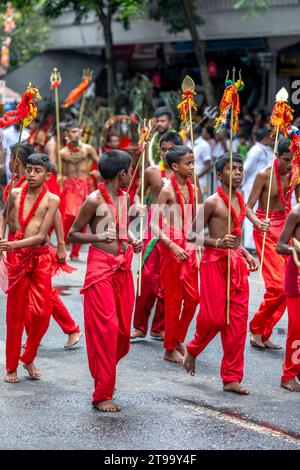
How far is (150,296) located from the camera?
8977 mm

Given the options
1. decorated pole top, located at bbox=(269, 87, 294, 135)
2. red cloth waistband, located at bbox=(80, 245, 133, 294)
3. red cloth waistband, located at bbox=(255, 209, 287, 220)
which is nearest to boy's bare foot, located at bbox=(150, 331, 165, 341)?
red cloth waistband, located at bbox=(255, 209, 287, 220)

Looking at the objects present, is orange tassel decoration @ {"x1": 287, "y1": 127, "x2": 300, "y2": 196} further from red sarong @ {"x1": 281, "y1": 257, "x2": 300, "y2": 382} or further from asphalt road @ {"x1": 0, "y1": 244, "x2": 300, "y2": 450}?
asphalt road @ {"x1": 0, "y1": 244, "x2": 300, "y2": 450}

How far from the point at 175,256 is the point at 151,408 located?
1.70m

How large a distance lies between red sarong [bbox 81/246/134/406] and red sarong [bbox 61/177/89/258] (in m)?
6.25

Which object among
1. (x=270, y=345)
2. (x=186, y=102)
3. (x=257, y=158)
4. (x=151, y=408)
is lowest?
(x=151, y=408)

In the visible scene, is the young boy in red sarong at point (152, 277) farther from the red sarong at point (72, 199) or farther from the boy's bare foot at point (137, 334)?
the red sarong at point (72, 199)

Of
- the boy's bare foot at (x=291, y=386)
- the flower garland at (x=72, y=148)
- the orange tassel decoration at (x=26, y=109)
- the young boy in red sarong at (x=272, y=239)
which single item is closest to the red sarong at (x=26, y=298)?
the orange tassel decoration at (x=26, y=109)

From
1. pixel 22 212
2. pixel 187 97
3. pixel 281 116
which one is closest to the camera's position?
pixel 22 212

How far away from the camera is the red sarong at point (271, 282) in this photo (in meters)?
8.44

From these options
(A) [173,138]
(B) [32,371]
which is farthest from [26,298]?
(A) [173,138]

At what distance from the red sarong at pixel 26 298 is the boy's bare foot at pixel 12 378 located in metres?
0.03

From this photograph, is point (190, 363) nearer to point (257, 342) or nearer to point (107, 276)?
point (107, 276)
